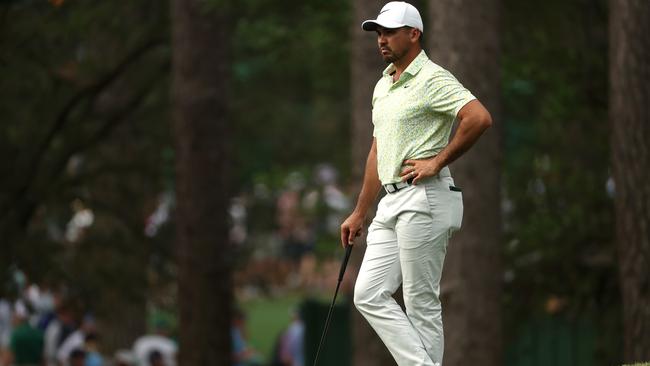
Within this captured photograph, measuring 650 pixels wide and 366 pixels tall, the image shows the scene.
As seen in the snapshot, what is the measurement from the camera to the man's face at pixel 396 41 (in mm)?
7934

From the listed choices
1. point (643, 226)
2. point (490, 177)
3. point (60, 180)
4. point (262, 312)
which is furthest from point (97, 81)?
point (262, 312)

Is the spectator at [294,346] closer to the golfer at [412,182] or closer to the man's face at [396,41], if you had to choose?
the golfer at [412,182]

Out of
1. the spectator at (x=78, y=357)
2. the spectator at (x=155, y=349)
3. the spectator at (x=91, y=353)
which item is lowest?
the spectator at (x=155, y=349)

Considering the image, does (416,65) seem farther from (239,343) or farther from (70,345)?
(239,343)

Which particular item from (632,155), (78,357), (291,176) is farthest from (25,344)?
(632,155)

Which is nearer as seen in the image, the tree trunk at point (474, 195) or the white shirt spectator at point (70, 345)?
the tree trunk at point (474, 195)

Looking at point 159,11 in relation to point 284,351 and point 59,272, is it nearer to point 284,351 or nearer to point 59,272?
point 59,272

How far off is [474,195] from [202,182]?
6701 mm

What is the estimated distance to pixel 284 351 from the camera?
79.2ft

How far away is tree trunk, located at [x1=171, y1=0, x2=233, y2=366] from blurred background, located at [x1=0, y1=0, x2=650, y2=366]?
0.02 meters

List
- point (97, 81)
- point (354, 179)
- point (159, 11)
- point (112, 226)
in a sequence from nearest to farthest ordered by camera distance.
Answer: point (354, 179) < point (97, 81) < point (159, 11) < point (112, 226)

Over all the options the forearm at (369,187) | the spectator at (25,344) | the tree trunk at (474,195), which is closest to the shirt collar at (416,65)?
the forearm at (369,187)

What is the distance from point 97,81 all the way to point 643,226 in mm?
8921

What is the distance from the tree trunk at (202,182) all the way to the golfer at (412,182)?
11.0 metres
